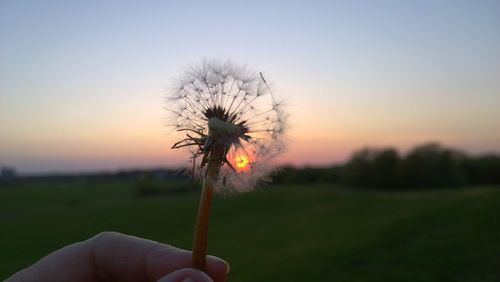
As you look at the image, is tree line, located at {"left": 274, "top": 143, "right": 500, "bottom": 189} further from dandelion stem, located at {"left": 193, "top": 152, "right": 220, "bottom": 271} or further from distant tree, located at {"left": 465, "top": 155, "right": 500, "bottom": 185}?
dandelion stem, located at {"left": 193, "top": 152, "right": 220, "bottom": 271}

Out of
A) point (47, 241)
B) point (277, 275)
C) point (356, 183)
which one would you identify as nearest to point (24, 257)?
point (47, 241)

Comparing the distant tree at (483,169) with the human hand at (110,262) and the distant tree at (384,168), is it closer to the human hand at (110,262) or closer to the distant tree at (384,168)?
the distant tree at (384,168)

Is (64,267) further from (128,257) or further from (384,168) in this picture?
(384,168)

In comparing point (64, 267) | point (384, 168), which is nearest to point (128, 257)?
point (64, 267)

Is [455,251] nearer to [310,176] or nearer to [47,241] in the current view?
[47,241]

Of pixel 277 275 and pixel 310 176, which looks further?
pixel 310 176

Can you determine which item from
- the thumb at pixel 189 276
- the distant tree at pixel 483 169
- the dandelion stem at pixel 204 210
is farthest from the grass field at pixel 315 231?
the distant tree at pixel 483 169

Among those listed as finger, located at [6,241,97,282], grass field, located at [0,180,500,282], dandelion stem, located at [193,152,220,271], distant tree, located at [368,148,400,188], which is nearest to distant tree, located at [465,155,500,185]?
grass field, located at [0,180,500,282]
